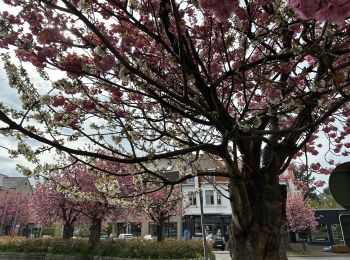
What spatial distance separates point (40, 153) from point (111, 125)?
1504 millimetres

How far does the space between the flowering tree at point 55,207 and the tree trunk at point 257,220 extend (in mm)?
16425

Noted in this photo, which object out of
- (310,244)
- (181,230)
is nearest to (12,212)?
(181,230)

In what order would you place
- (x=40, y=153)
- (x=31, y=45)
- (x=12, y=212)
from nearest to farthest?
(x=31, y=45), (x=40, y=153), (x=12, y=212)

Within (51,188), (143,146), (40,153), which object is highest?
(51,188)

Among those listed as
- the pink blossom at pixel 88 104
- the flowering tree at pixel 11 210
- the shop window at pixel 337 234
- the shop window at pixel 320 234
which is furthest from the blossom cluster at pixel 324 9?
the flowering tree at pixel 11 210

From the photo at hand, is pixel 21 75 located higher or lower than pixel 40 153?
higher

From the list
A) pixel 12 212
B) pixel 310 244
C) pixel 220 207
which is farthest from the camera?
pixel 12 212

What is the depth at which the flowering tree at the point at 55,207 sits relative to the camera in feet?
69.9

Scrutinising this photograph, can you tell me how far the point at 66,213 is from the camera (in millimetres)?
22891

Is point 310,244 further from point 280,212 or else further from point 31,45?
point 31,45

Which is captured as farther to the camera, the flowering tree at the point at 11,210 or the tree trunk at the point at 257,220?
the flowering tree at the point at 11,210

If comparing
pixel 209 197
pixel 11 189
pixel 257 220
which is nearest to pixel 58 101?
pixel 257 220

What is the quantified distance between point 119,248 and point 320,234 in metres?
29.5

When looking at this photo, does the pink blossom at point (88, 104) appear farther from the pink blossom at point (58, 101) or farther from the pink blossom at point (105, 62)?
the pink blossom at point (105, 62)
